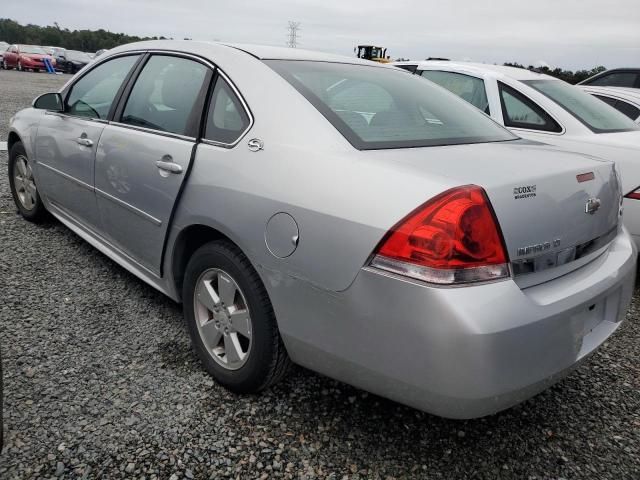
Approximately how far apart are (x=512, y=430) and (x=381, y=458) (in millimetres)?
603

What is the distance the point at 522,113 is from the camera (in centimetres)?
454

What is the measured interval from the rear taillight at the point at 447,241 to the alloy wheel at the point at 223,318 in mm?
783

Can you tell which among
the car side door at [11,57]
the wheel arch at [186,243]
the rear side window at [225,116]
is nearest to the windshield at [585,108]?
the rear side window at [225,116]

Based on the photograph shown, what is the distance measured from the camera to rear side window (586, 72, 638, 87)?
9195 millimetres

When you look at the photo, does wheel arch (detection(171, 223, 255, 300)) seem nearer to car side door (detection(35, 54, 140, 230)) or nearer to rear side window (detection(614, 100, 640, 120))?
car side door (detection(35, 54, 140, 230))

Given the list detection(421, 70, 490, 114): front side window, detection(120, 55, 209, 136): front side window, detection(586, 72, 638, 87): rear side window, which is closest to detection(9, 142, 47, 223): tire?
detection(120, 55, 209, 136): front side window

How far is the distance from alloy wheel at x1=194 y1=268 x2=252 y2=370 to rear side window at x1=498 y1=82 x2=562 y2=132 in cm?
326

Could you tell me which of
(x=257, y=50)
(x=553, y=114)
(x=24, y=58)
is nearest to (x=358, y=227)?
(x=257, y=50)

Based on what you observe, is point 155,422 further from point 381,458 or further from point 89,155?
point 89,155

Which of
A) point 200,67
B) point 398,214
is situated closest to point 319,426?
point 398,214

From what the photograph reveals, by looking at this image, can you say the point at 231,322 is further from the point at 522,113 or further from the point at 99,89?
the point at 522,113

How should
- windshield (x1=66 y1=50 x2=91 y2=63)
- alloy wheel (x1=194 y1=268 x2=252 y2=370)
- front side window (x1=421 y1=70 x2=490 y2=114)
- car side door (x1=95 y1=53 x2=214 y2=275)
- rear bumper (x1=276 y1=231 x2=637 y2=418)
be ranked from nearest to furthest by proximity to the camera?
rear bumper (x1=276 y1=231 x2=637 y2=418) < alloy wheel (x1=194 y1=268 x2=252 y2=370) < car side door (x1=95 y1=53 x2=214 y2=275) < front side window (x1=421 y1=70 x2=490 y2=114) < windshield (x1=66 y1=50 x2=91 y2=63)

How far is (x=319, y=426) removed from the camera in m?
2.16

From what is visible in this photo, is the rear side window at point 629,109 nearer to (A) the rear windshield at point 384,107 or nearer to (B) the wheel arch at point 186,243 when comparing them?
(A) the rear windshield at point 384,107
